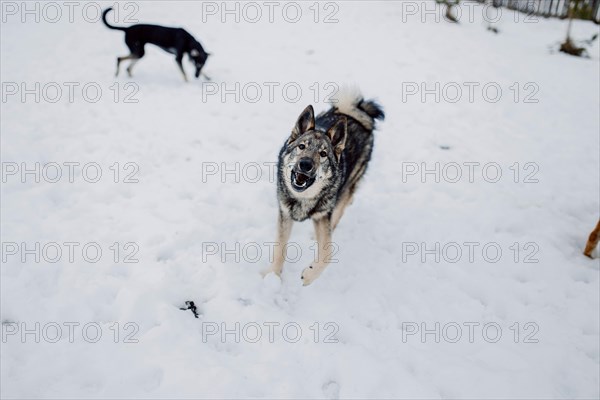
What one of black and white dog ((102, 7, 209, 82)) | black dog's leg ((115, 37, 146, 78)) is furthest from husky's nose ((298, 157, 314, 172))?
black dog's leg ((115, 37, 146, 78))

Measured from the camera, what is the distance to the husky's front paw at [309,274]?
322cm

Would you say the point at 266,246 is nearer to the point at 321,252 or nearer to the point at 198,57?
the point at 321,252

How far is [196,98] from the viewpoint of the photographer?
625cm

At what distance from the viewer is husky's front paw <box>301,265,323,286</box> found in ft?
10.6

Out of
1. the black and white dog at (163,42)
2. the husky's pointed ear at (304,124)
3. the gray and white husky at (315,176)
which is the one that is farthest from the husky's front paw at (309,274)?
the black and white dog at (163,42)

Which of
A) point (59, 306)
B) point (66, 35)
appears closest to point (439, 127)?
point (59, 306)

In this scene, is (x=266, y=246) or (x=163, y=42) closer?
(x=266, y=246)

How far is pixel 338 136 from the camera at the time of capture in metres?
2.98

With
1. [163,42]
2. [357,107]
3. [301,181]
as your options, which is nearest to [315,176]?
[301,181]

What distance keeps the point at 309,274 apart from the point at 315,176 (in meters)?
0.99

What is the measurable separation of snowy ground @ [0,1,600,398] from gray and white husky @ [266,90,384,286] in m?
0.38

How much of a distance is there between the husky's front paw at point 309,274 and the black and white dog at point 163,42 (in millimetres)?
5148

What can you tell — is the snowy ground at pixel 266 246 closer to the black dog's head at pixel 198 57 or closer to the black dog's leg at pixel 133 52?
the black dog's leg at pixel 133 52

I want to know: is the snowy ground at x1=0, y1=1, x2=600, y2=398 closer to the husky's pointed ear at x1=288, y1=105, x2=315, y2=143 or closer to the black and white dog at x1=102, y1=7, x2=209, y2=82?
the black and white dog at x1=102, y1=7, x2=209, y2=82
